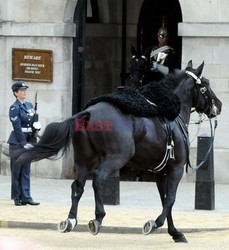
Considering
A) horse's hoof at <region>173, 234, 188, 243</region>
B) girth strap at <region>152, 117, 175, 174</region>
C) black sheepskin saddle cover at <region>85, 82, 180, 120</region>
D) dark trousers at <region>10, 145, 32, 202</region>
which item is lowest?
horse's hoof at <region>173, 234, 188, 243</region>

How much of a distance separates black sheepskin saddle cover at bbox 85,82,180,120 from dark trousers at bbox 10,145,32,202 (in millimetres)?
3610

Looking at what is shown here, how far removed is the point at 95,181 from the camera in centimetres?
1184

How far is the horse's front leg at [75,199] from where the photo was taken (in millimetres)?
11875

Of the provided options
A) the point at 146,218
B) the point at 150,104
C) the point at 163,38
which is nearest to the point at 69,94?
the point at 163,38

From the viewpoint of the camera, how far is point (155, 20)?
23.3 metres

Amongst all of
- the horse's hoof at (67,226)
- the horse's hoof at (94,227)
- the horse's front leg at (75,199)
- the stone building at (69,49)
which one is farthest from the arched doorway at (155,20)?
the horse's hoof at (94,227)

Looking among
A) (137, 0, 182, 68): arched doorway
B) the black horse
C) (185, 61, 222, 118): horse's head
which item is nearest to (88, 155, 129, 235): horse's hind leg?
the black horse

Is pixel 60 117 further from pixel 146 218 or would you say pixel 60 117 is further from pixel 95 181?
pixel 95 181

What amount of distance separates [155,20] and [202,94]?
34.0 ft

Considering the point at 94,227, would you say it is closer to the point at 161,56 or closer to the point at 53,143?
the point at 53,143

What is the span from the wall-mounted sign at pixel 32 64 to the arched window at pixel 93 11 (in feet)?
11.9

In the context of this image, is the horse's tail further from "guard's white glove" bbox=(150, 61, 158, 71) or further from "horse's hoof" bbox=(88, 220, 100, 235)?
"guard's white glove" bbox=(150, 61, 158, 71)

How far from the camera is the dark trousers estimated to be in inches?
623

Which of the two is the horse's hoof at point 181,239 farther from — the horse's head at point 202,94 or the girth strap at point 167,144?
the horse's head at point 202,94
